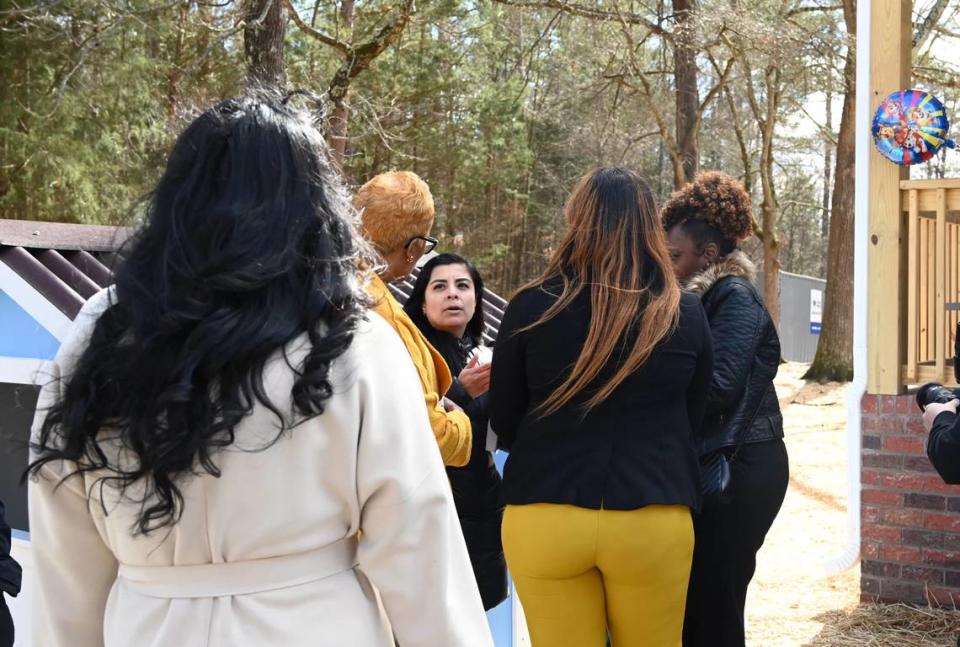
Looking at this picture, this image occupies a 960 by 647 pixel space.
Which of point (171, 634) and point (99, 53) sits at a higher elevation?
point (99, 53)

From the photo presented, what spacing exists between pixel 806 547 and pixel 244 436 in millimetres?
7131

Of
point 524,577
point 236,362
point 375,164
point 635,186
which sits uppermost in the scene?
point 375,164

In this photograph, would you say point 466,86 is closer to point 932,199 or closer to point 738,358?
point 932,199

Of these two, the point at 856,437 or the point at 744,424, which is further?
the point at 856,437

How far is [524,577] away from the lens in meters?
2.87

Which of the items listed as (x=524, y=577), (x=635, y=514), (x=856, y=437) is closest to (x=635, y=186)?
(x=635, y=514)

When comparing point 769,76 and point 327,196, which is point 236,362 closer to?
point 327,196

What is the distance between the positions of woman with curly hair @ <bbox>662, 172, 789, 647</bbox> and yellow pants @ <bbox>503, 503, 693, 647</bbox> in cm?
50

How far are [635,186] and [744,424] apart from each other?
37.7 inches

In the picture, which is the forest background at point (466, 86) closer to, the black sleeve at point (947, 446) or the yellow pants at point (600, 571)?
the yellow pants at point (600, 571)

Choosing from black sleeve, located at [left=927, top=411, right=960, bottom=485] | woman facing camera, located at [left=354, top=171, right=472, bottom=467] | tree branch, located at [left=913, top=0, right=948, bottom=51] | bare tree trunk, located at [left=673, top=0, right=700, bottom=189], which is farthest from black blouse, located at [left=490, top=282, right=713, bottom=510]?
bare tree trunk, located at [left=673, top=0, right=700, bottom=189]

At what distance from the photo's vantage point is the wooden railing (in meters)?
5.27

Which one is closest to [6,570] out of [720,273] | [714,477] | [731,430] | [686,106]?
[714,477]

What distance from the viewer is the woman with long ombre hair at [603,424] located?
274 cm
